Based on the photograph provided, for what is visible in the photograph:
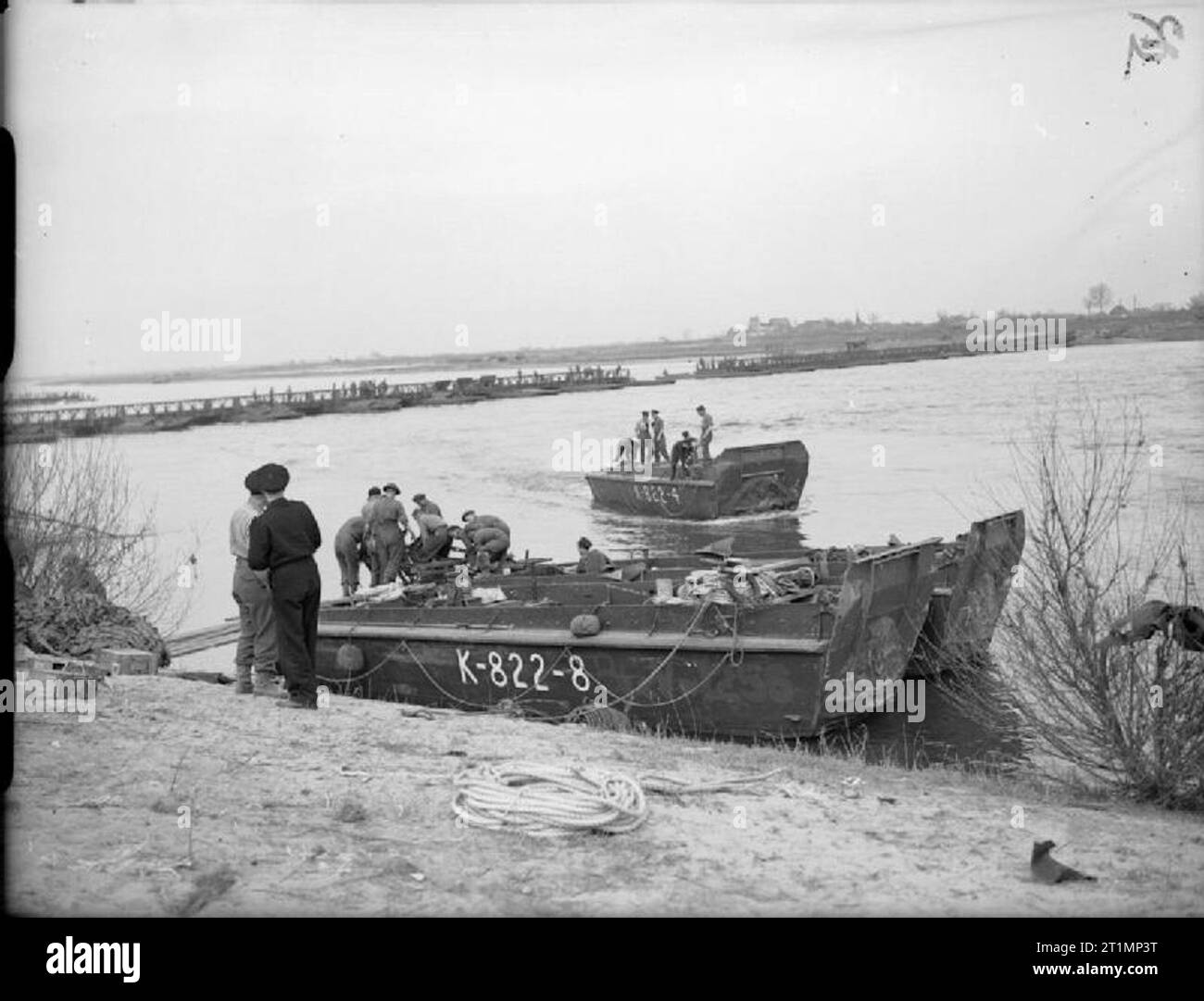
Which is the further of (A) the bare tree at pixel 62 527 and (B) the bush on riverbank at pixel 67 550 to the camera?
(A) the bare tree at pixel 62 527

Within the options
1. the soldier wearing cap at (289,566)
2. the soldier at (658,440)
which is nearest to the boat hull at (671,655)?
the soldier wearing cap at (289,566)

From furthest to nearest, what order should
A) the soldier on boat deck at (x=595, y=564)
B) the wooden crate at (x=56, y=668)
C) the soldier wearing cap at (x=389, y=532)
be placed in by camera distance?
1. the soldier wearing cap at (x=389, y=532)
2. the soldier on boat deck at (x=595, y=564)
3. the wooden crate at (x=56, y=668)

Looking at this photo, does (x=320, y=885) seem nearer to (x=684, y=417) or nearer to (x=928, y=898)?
(x=928, y=898)

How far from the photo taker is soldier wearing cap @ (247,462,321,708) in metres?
9.34

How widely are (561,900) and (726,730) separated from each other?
580cm

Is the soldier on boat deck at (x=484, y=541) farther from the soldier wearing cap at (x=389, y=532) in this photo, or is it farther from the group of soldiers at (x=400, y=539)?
the soldier wearing cap at (x=389, y=532)

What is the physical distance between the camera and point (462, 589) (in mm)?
13461

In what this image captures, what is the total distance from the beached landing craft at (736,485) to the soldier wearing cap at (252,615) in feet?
54.6

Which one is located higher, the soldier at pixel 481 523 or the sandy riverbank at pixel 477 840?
the soldier at pixel 481 523

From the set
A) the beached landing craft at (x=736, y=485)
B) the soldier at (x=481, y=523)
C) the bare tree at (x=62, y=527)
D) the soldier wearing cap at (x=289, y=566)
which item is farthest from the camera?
the beached landing craft at (x=736, y=485)

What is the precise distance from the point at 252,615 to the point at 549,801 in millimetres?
4421

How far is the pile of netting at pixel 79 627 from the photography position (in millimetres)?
11906
